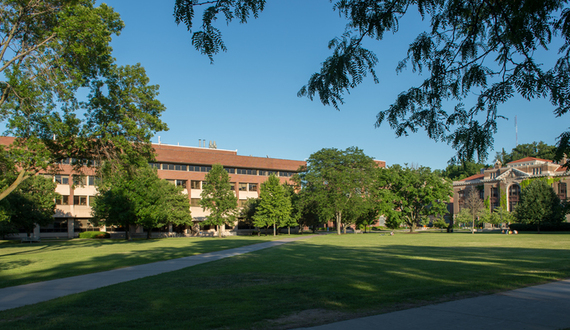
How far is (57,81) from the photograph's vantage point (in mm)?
22609

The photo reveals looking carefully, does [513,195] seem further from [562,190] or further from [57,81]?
[57,81]

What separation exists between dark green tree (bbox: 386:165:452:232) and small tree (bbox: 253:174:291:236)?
19434 millimetres

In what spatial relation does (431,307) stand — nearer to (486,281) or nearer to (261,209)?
(486,281)

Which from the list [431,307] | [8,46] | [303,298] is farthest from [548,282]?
[8,46]

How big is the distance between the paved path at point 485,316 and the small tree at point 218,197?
187 feet

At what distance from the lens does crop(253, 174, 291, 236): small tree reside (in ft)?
209

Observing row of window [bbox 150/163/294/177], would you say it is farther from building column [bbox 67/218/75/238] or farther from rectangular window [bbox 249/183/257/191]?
building column [bbox 67/218/75/238]

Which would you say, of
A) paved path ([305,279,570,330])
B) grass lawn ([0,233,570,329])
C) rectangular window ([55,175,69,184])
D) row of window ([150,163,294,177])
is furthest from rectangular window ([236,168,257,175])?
paved path ([305,279,570,330])

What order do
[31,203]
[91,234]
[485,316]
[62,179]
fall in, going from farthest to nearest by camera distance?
[62,179] → [91,234] → [31,203] → [485,316]

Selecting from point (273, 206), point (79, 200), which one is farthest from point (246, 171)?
point (79, 200)

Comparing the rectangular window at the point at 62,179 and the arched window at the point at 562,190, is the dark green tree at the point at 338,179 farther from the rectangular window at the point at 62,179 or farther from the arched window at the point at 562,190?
the arched window at the point at 562,190

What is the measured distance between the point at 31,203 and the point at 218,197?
25.1 m

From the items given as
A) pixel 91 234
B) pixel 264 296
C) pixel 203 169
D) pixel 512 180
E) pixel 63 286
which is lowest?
pixel 91 234

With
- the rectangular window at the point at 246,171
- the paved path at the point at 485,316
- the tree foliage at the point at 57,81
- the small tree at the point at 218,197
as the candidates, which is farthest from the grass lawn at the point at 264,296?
the rectangular window at the point at 246,171
